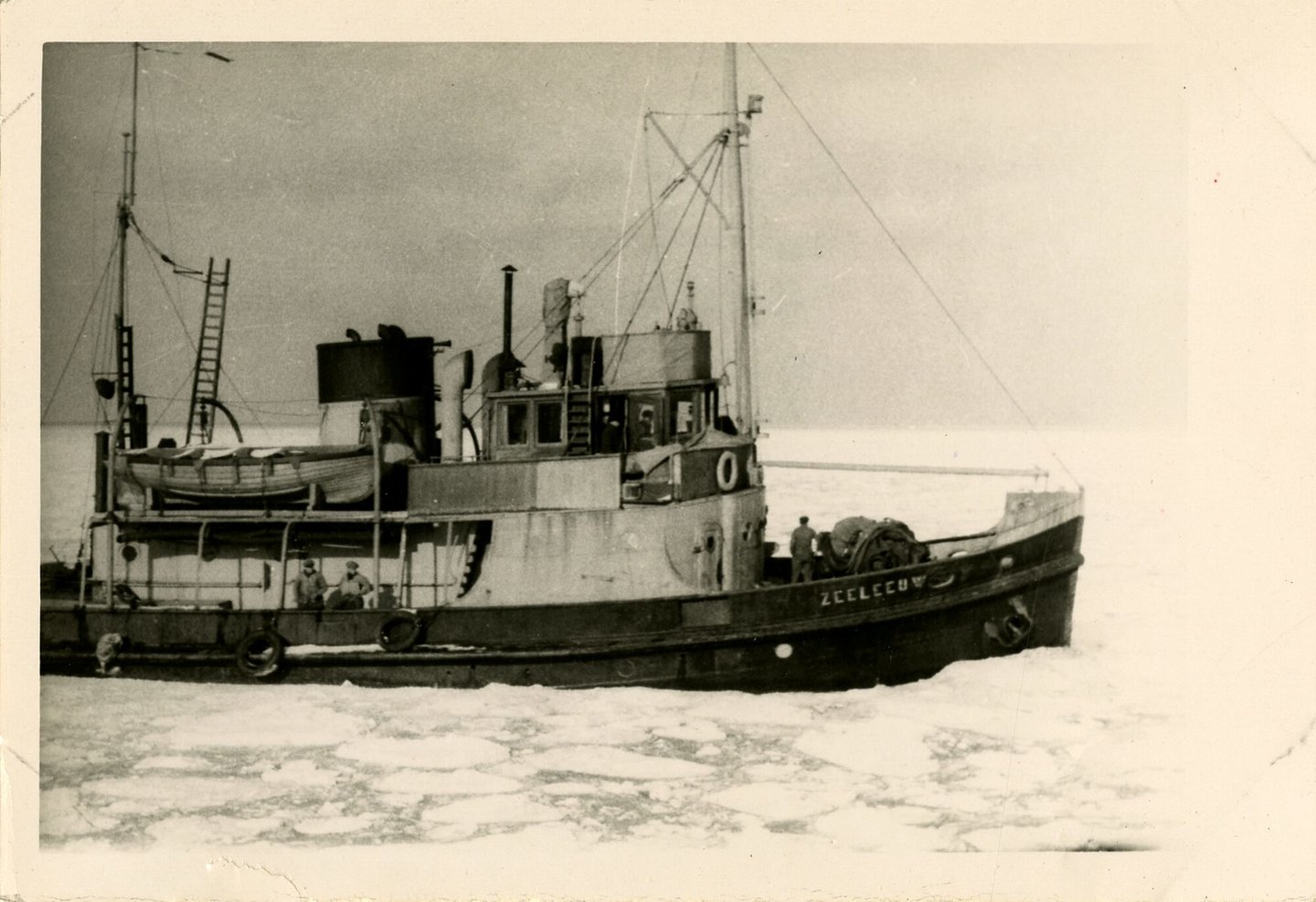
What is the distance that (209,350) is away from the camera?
11.4m

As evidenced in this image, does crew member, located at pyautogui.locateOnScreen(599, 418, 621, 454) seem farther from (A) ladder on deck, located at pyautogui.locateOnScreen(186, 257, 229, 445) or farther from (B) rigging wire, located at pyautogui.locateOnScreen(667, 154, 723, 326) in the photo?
(A) ladder on deck, located at pyautogui.locateOnScreen(186, 257, 229, 445)

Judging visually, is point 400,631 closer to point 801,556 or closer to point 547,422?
point 547,422

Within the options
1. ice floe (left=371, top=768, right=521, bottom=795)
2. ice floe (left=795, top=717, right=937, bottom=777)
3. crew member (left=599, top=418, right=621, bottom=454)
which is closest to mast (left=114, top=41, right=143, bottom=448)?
crew member (left=599, top=418, right=621, bottom=454)

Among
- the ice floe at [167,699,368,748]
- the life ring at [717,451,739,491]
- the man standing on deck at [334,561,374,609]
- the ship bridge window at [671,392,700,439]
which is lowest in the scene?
the ice floe at [167,699,368,748]

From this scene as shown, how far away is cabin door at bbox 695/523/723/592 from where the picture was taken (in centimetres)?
1087

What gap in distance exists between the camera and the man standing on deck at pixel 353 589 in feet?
36.4

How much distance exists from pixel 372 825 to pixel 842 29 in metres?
6.72

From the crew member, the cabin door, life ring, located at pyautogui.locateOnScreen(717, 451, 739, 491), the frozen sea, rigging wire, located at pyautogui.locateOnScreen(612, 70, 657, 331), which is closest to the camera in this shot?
the frozen sea

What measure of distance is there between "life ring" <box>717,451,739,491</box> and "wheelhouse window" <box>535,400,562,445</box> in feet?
4.93

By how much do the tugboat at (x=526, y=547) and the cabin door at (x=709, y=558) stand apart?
0.02 m

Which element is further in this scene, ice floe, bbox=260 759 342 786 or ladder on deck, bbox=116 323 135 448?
ladder on deck, bbox=116 323 135 448

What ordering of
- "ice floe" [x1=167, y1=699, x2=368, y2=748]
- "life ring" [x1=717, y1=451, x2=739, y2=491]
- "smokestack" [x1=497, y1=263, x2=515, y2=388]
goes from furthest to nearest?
"life ring" [x1=717, y1=451, x2=739, y2=491] → "smokestack" [x1=497, y1=263, x2=515, y2=388] → "ice floe" [x1=167, y1=699, x2=368, y2=748]

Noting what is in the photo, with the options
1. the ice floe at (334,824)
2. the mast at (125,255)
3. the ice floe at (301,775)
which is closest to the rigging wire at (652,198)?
the mast at (125,255)

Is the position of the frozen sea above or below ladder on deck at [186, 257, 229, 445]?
A: below
